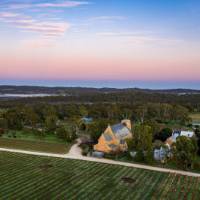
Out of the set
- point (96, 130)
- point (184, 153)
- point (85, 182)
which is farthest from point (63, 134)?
point (184, 153)

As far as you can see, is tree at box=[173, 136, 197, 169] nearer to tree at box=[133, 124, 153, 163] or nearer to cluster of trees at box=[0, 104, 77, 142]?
tree at box=[133, 124, 153, 163]

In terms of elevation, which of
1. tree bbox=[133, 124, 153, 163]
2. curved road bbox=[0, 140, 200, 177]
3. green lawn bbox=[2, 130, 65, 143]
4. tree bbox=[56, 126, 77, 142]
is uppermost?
tree bbox=[133, 124, 153, 163]

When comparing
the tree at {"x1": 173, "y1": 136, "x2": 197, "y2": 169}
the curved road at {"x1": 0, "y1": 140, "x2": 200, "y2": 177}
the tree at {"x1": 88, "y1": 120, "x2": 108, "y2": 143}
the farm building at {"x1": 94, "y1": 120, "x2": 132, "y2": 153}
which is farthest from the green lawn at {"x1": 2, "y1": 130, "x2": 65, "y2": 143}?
the tree at {"x1": 173, "y1": 136, "x2": 197, "y2": 169}

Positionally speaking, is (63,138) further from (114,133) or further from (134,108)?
(134,108)

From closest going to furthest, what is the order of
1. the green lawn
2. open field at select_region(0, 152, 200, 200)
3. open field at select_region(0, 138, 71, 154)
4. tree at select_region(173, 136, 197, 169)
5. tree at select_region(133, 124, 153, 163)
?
open field at select_region(0, 152, 200, 200)
tree at select_region(173, 136, 197, 169)
tree at select_region(133, 124, 153, 163)
open field at select_region(0, 138, 71, 154)
the green lawn

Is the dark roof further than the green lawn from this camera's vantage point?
No

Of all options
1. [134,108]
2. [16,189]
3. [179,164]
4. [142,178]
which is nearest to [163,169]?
[179,164]
